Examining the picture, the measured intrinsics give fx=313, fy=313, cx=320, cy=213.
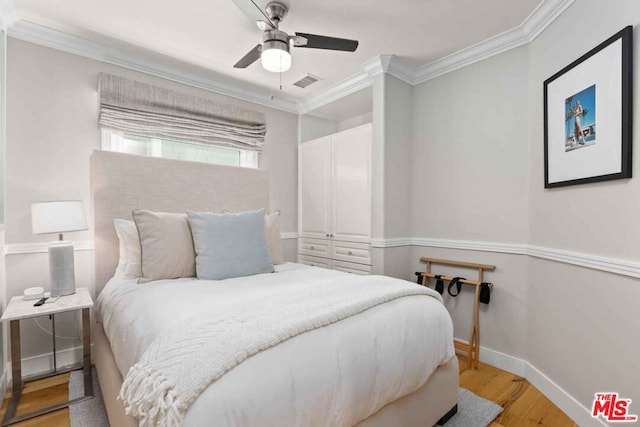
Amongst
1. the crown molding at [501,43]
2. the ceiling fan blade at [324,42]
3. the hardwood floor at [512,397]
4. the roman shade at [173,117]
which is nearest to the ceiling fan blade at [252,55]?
the ceiling fan blade at [324,42]

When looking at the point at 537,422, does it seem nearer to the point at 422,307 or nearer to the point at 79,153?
the point at 422,307

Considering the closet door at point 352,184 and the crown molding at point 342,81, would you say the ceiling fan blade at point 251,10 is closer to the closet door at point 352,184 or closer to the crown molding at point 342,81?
the crown molding at point 342,81

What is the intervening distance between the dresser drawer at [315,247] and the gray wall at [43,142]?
82.2 inches

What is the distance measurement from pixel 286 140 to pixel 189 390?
323 centimetres

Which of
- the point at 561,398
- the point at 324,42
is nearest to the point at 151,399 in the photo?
the point at 324,42

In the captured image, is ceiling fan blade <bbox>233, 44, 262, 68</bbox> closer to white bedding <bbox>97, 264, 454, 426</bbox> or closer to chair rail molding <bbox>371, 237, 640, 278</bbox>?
white bedding <bbox>97, 264, 454, 426</bbox>

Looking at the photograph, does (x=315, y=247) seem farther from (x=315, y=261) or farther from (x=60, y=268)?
(x=60, y=268)

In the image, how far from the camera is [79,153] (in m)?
2.46

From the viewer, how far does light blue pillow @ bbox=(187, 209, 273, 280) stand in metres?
2.08

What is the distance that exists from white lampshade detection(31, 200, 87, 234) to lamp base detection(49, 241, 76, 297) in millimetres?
147

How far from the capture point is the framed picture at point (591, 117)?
1.52 metres

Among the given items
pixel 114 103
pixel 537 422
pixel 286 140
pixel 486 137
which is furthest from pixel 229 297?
pixel 286 140

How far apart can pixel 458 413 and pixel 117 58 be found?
3604 mm

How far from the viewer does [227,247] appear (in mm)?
2146
